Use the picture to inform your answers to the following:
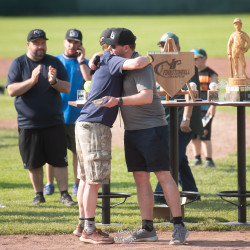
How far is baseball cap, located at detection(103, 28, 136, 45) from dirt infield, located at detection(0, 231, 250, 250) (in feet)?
6.11

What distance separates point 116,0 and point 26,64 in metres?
55.6

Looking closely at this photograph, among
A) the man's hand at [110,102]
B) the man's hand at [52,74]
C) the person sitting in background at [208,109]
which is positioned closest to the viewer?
the man's hand at [110,102]

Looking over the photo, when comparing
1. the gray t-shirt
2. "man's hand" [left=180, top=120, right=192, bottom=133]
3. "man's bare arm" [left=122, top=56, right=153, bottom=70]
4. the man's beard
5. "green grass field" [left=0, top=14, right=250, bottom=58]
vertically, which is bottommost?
"man's hand" [left=180, top=120, right=192, bottom=133]

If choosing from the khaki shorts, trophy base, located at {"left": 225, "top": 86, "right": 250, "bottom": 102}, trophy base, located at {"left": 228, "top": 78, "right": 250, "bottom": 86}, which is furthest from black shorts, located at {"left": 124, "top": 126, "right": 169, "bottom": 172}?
trophy base, located at {"left": 228, "top": 78, "right": 250, "bottom": 86}

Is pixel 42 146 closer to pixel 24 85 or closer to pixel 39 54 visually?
pixel 24 85

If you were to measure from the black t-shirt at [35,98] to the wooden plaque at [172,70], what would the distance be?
6.03ft

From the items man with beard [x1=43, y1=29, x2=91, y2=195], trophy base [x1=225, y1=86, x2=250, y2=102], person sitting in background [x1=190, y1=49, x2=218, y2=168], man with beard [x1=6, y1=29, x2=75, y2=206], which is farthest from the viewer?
person sitting in background [x1=190, y1=49, x2=218, y2=168]

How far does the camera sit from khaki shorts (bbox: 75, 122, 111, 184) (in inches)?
224

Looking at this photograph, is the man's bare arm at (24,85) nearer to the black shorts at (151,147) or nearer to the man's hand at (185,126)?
the man's hand at (185,126)

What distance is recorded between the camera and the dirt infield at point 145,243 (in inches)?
222

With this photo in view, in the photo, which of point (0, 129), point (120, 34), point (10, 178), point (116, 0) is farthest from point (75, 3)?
point (120, 34)

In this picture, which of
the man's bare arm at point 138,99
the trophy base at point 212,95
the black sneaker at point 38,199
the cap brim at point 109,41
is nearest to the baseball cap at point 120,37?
the cap brim at point 109,41

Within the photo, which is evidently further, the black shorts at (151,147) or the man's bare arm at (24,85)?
the man's bare arm at (24,85)

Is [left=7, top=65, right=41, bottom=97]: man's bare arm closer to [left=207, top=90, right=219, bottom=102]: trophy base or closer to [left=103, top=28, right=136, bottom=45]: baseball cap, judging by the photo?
[left=103, top=28, right=136, bottom=45]: baseball cap
